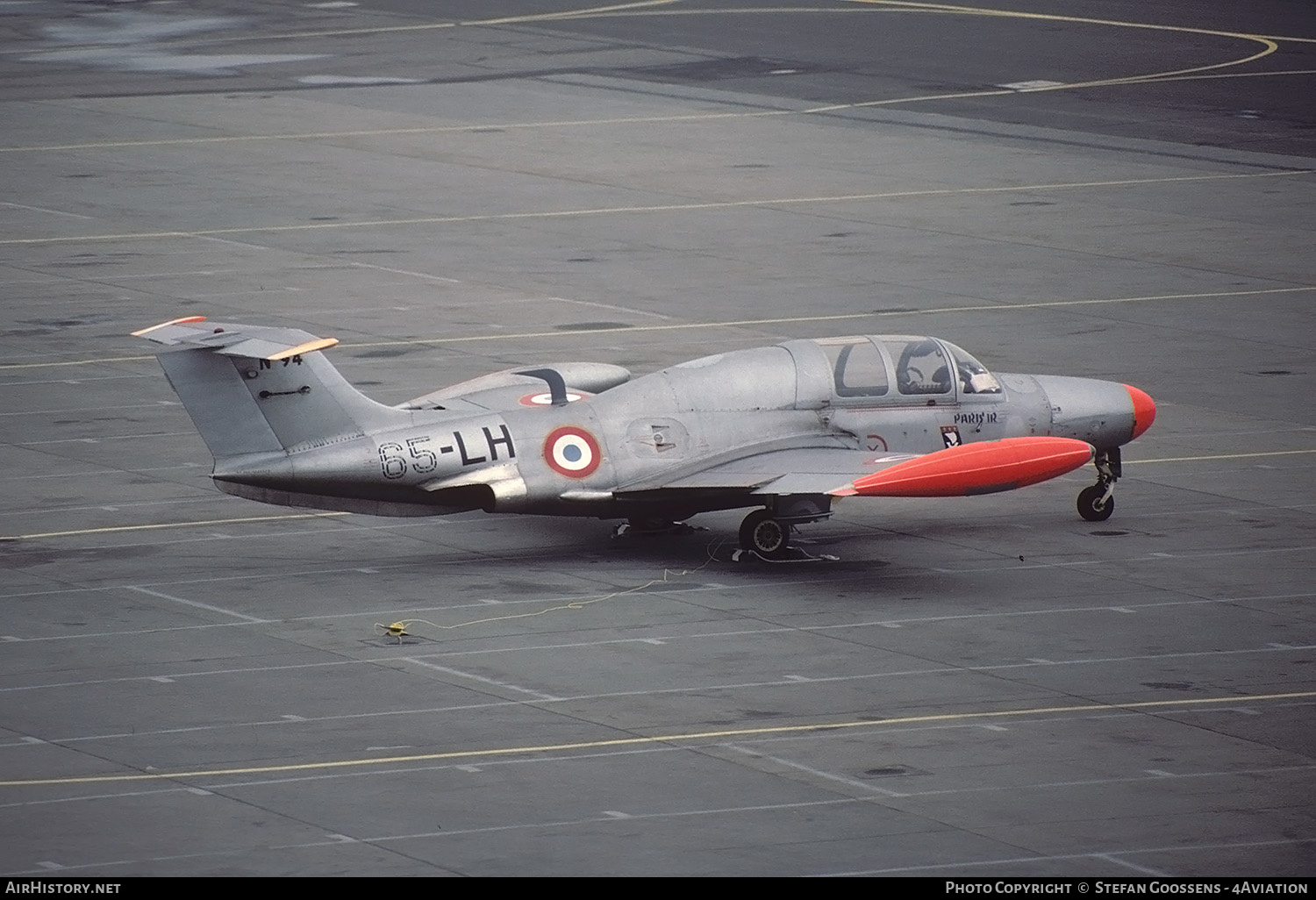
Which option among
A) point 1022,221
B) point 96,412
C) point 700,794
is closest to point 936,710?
point 700,794

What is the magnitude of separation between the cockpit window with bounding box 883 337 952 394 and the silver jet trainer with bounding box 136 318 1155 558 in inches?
1.0

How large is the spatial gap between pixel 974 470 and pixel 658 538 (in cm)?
533

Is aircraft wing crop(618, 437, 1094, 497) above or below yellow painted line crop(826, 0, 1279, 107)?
below

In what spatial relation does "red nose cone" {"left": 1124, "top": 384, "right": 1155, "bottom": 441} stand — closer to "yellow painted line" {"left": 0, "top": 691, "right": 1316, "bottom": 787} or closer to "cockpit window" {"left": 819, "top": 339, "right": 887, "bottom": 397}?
"cockpit window" {"left": 819, "top": 339, "right": 887, "bottom": 397}

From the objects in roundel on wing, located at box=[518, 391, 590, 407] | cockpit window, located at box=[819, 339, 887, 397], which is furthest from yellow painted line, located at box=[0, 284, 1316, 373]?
cockpit window, located at box=[819, 339, 887, 397]

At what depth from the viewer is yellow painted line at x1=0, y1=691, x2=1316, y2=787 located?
83.4ft

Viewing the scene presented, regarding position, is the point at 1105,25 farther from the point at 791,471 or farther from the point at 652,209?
the point at 791,471

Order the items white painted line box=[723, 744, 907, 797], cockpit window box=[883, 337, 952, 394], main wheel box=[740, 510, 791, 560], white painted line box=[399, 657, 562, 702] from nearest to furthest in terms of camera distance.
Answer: white painted line box=[723, 744, 907, 797], white painted line box=[399, 657, 562, 702], main wheel box=[740, 510, 791, 560], cockpit window box=[883, 337, 952, 394]

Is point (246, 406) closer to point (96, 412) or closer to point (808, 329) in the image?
point (96, 412)

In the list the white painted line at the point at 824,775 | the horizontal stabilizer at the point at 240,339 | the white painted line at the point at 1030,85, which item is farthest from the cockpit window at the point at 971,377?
the white painted line at the point at 1030,85

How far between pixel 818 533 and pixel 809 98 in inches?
1717

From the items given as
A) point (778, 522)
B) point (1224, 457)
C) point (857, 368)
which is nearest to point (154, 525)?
point (778, 522)

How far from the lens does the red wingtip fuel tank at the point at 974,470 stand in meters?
31.7
